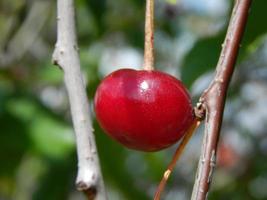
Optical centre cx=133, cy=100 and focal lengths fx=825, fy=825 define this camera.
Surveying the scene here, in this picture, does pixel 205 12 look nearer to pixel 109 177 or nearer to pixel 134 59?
pixel 134 59

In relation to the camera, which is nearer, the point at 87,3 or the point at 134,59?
the point at 87,3

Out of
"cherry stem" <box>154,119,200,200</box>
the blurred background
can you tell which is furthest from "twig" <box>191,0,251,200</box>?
the blurred background

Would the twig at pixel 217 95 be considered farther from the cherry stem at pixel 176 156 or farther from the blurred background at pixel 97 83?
the blurred background at pixel 97 83

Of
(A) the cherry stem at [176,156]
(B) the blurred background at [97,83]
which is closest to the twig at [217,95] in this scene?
(A) the cherry stem at [176,156]

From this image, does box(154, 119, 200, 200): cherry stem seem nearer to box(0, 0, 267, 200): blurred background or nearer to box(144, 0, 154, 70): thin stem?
box(144, 0, 154, 70): thin stem

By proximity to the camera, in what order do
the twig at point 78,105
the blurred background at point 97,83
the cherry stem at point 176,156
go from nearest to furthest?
the twig at point 78,105, the cherry stem at point 176,156, the blurred background at point 97,83

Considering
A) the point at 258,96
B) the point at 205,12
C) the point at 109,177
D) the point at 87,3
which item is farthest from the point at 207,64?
the point at 205,12

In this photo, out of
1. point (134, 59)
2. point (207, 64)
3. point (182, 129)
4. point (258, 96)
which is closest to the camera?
point (182, 129)
